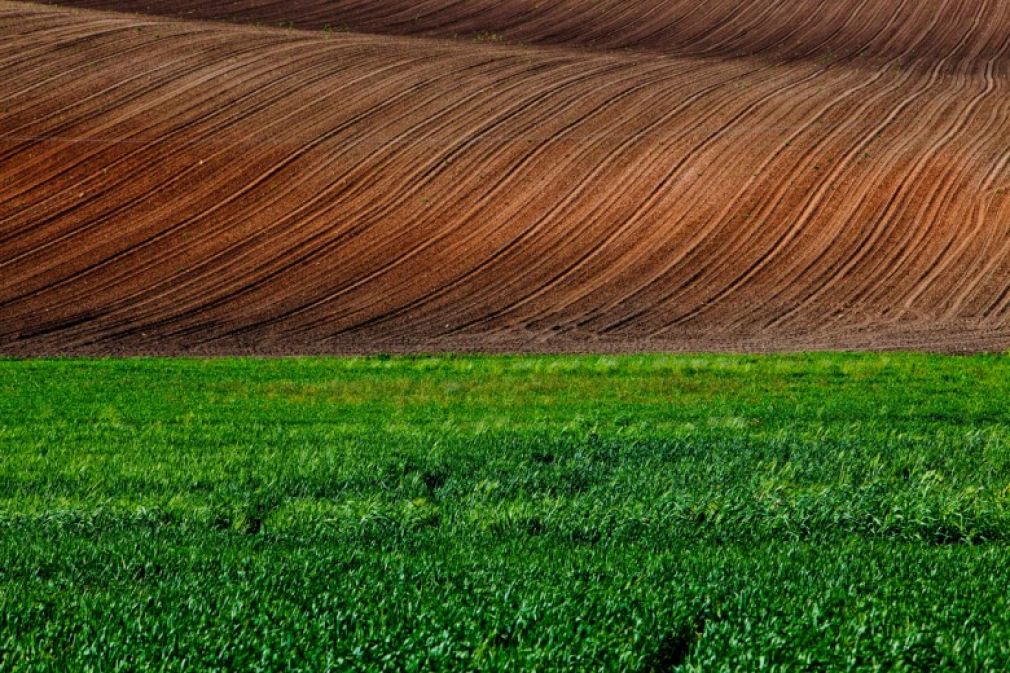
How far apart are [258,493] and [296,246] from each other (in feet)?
71.1

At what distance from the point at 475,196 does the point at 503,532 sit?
25.1 m

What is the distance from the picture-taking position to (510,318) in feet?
89.2

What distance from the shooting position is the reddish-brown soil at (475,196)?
1062 inches

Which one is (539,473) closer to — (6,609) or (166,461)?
(166,461)

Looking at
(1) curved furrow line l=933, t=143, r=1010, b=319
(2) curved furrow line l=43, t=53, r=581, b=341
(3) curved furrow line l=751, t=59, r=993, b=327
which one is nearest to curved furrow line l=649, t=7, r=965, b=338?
(3) curved furrow line l=751, t=59, r=993, b=327

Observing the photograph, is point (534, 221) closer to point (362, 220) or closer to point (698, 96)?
point (362, 220)

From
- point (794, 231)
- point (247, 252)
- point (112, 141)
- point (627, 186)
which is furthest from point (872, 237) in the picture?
point (112, 141)

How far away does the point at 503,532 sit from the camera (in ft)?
27.9

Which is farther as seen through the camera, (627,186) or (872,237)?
(627,186)

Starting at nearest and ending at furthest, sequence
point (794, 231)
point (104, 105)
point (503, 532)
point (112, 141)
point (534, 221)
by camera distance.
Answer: point (503, 532) < point (794, 231) < point (534, 221) < point (112, 141) < point (104, 105)

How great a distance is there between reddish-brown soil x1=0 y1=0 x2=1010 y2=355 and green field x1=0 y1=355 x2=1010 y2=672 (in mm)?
11188

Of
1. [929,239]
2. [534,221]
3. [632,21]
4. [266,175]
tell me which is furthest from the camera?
[632,21]

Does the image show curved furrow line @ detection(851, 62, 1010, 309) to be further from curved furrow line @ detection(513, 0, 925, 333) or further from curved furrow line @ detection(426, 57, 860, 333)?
curved furrow line @ detection(426, 57, 860, 333)

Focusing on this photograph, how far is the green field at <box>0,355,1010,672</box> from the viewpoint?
6004 millimetres
